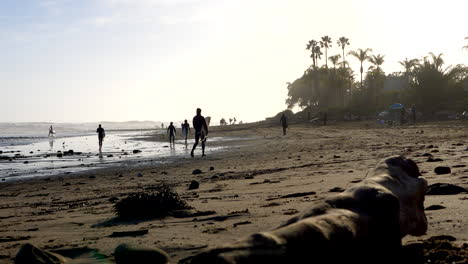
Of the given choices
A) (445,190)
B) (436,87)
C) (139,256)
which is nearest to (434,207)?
(445,190)

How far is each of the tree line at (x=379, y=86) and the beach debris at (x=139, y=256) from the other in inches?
1787

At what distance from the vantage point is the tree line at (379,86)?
51.1m

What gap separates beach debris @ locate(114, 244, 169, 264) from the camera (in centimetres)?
357

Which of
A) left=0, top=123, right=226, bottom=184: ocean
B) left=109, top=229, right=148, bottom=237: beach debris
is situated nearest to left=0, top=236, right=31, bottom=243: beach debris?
left=109, top=229, right=148, bottom=237: beach debris

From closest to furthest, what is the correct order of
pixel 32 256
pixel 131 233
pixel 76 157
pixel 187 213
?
pixel 32 256, pixel 131 233, pixel 187 213, pixel 76 157

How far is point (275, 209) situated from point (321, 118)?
6138 cm

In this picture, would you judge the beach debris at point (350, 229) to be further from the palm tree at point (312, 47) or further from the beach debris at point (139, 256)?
the palm tree at point (312, 47)

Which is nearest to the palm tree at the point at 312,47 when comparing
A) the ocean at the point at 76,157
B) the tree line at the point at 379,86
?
the tree line at the point at 379,86

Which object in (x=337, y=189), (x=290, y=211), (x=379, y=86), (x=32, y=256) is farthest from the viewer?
(x=379, y=86)

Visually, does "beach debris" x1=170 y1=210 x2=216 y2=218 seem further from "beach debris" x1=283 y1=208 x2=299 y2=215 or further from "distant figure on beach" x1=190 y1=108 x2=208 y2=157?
"distant figure on beach" x1=190 y1=108 x2=208 y2=157

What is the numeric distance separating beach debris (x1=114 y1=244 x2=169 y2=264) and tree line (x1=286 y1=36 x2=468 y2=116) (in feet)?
149

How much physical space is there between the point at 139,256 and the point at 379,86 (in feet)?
234

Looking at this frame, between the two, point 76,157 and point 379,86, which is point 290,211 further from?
point 379,86

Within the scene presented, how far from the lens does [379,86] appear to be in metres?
71.4
